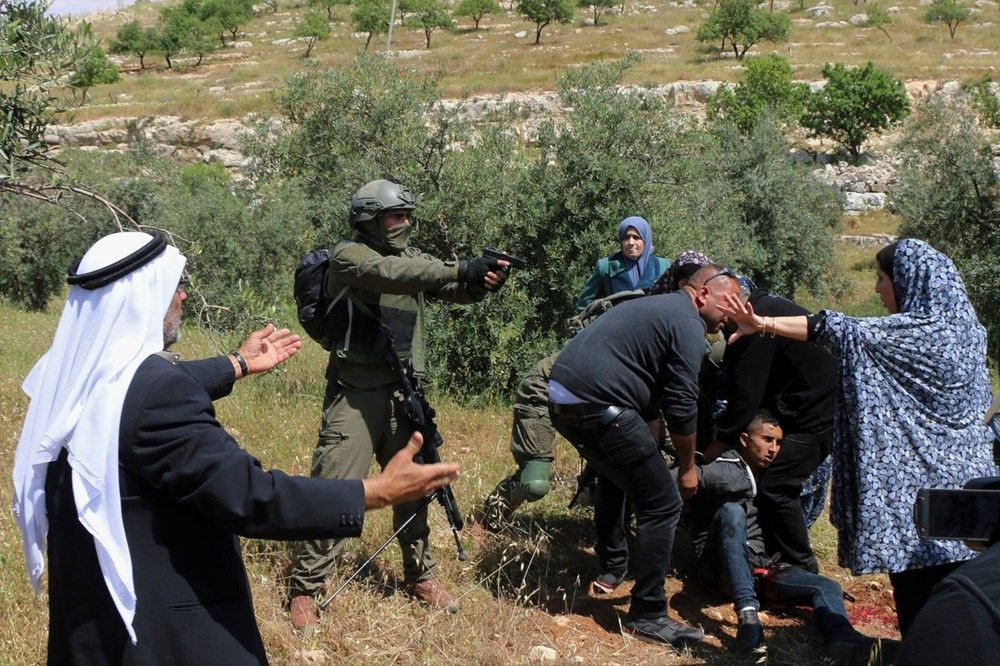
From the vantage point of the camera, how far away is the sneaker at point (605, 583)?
5215 mm

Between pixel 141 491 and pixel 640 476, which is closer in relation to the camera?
pixel 141 491

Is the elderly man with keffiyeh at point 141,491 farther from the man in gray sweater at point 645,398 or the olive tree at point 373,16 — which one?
the olive tree at point 373,16

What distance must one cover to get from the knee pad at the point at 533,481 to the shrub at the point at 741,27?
49210 mm

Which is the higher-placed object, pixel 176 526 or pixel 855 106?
pixel 176 526

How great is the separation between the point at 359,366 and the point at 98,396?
7.83 ft

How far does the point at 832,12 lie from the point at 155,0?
62505 mm

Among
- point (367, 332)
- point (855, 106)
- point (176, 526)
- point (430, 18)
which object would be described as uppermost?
point (430, 18)

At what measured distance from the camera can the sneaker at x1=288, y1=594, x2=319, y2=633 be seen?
4.36 metres

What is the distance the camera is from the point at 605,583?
523cm

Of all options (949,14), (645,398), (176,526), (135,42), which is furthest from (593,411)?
(135,42)

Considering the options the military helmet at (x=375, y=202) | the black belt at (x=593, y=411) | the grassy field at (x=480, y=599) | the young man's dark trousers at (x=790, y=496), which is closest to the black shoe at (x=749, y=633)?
the grassy field at (x=480, y=599)

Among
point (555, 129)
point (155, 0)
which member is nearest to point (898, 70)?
point (555, 129)

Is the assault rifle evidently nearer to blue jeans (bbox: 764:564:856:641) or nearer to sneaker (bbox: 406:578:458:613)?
sneaker (bbox: 406:578:458:613)

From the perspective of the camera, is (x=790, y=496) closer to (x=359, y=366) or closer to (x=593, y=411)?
(x=593, y=411)
